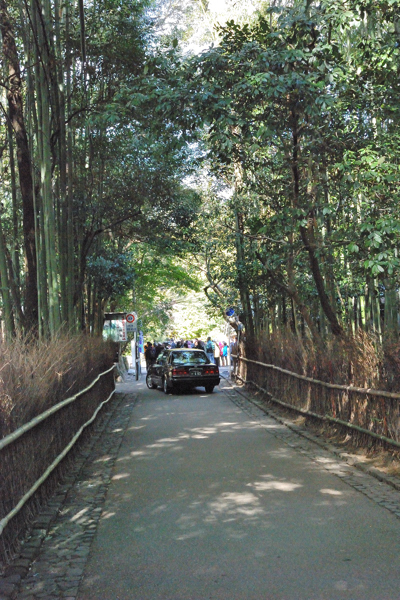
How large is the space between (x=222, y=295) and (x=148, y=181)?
11.3 m

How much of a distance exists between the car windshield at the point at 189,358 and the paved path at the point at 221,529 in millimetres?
10810

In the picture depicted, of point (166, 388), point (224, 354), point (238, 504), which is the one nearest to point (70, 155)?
point (166, 388)

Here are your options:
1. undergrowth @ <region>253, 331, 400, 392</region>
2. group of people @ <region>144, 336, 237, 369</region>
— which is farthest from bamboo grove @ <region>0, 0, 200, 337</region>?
group of people @ <region>144, 336, 237, 369</region>

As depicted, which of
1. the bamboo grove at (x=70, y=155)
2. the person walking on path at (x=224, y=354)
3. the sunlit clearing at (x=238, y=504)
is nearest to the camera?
the sunlit clearing at (x=238, y=504)

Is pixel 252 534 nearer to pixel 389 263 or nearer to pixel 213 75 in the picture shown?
pixel 389 263

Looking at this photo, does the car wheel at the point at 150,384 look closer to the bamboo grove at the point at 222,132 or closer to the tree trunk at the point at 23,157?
the bamboo grove at the point at 222,132

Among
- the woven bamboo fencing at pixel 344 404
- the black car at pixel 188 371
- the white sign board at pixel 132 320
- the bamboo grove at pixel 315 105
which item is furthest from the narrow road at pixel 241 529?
the white sign board at pixel 132 320

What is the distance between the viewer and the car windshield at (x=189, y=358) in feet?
69.8

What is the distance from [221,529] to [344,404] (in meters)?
4.83

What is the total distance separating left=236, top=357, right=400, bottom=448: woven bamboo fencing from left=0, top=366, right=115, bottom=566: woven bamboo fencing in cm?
381

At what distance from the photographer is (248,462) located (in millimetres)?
8836

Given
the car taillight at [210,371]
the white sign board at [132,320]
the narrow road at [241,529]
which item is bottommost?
the narrow road at [241,529]

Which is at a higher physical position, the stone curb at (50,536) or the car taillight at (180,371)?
the car taillight at (180,371)

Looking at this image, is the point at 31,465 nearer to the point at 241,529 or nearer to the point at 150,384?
the point at 241,529
